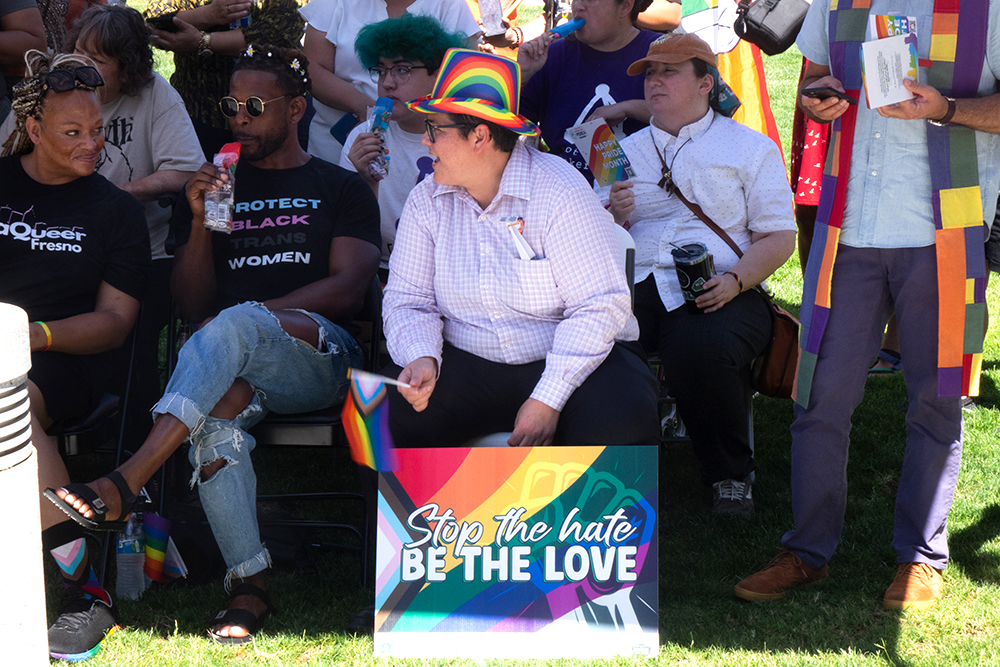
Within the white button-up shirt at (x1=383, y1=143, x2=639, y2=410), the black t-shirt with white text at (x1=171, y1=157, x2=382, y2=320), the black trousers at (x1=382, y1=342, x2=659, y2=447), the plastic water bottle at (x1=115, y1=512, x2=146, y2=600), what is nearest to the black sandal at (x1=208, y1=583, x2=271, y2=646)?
the plastic water bottle at (x1=115, y1=512, x2=146, y2=600)

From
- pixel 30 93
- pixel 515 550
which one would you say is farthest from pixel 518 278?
pixel 30 93

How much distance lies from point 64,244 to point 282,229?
0.74 metres

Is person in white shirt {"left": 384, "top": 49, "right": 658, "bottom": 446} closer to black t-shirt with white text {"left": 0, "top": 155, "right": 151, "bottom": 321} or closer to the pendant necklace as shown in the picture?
the pendant necklace

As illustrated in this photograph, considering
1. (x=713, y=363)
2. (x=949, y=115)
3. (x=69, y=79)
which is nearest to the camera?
(x=949, y=115)

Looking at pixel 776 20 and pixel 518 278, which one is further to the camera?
pixel 776 20

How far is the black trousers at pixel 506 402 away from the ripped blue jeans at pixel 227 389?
368 millimetres

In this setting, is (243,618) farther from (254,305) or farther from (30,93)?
(30,93)

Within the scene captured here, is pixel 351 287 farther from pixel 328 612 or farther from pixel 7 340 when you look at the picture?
pixel 7 340

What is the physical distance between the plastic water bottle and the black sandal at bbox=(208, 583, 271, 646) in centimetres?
38

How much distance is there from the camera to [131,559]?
3.35 m

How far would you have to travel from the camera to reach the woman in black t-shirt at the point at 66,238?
3441 mm

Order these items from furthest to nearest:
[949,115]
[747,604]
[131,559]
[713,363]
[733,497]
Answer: [733,497] → [713,363] → [131,559] → [747,604] → [949,115]

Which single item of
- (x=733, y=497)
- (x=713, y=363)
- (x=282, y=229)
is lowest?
(x=733, y=497)

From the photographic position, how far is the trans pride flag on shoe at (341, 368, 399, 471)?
2.99 metres
